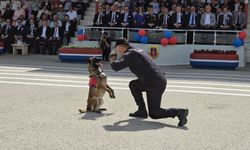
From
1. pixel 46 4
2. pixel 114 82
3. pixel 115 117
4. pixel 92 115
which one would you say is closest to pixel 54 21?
pixel 46 4

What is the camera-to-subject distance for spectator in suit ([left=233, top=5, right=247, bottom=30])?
22.4 meters

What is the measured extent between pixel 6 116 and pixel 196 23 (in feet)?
47.2

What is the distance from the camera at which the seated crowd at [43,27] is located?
24.8m

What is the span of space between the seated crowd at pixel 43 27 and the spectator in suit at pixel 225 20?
7303 mm

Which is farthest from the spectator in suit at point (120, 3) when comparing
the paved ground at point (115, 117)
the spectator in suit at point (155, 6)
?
the paved ground at point (115, 117)

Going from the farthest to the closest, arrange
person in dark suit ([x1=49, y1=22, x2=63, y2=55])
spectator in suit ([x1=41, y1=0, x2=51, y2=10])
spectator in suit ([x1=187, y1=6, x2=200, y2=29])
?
spectator in suit ([x1=41, y1=0, x2=51, y2=10]), person in dark suit ([x1=49, y1=22, x2=63, y2=55]), spectator in suit ([x1=187, y1=6, x2=200, y2=29])

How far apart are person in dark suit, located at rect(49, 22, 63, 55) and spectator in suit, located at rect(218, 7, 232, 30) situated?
770 cm

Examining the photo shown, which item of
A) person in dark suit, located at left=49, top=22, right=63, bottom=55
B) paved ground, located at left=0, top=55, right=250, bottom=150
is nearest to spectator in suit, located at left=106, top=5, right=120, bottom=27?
person in dark suit, located at left=49, top=22, right=63, bottom=55

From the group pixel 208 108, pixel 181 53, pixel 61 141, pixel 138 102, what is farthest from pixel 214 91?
pixel 181 53

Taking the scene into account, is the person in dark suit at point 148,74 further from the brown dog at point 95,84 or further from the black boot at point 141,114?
the brown dog at point 95,84

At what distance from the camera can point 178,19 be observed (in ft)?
74.4

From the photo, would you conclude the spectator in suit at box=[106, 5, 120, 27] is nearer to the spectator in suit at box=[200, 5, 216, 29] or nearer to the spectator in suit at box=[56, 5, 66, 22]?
the spectator in suit at box=[56, 5, 66, 22]

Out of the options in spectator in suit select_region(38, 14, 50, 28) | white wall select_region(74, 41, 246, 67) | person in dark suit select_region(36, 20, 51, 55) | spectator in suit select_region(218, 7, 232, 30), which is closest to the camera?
white wall select_region(74, 41, 246, 67)

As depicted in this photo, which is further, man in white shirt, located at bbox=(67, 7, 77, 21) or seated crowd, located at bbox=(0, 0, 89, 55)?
man in white shirt, located at bbox=(67, 7, 77, 21)
